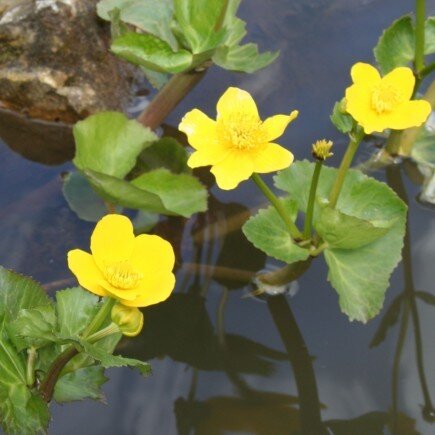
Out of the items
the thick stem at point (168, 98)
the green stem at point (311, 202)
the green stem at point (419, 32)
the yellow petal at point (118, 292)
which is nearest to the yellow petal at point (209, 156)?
the green stem at point (311, 202)

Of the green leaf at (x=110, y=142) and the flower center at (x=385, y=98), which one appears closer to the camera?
the flower center at (x=385, y=98)

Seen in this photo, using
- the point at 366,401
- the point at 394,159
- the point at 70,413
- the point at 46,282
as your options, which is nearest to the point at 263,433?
the point at 366,401

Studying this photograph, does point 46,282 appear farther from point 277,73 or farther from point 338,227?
point 277,73

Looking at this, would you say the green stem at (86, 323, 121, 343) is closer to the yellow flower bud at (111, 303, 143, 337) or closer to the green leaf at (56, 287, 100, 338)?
the yellow flower bud at (111, 303, 143, 337)

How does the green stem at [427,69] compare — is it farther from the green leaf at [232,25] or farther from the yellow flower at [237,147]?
the yellow flower at [237,147]

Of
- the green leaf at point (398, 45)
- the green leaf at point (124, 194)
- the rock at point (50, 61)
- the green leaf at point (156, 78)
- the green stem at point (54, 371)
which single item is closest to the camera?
the green stem at point (54, 371)

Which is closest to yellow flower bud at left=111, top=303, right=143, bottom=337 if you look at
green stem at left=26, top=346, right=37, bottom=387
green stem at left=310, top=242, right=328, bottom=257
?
green stem at left=26, top=346, right=37, bottom=387

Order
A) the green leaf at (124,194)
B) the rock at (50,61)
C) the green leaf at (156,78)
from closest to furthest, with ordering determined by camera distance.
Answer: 1. the green leaf at (124,194)
2. the green leaf at (156,78)
3. the rock at (50,61)
